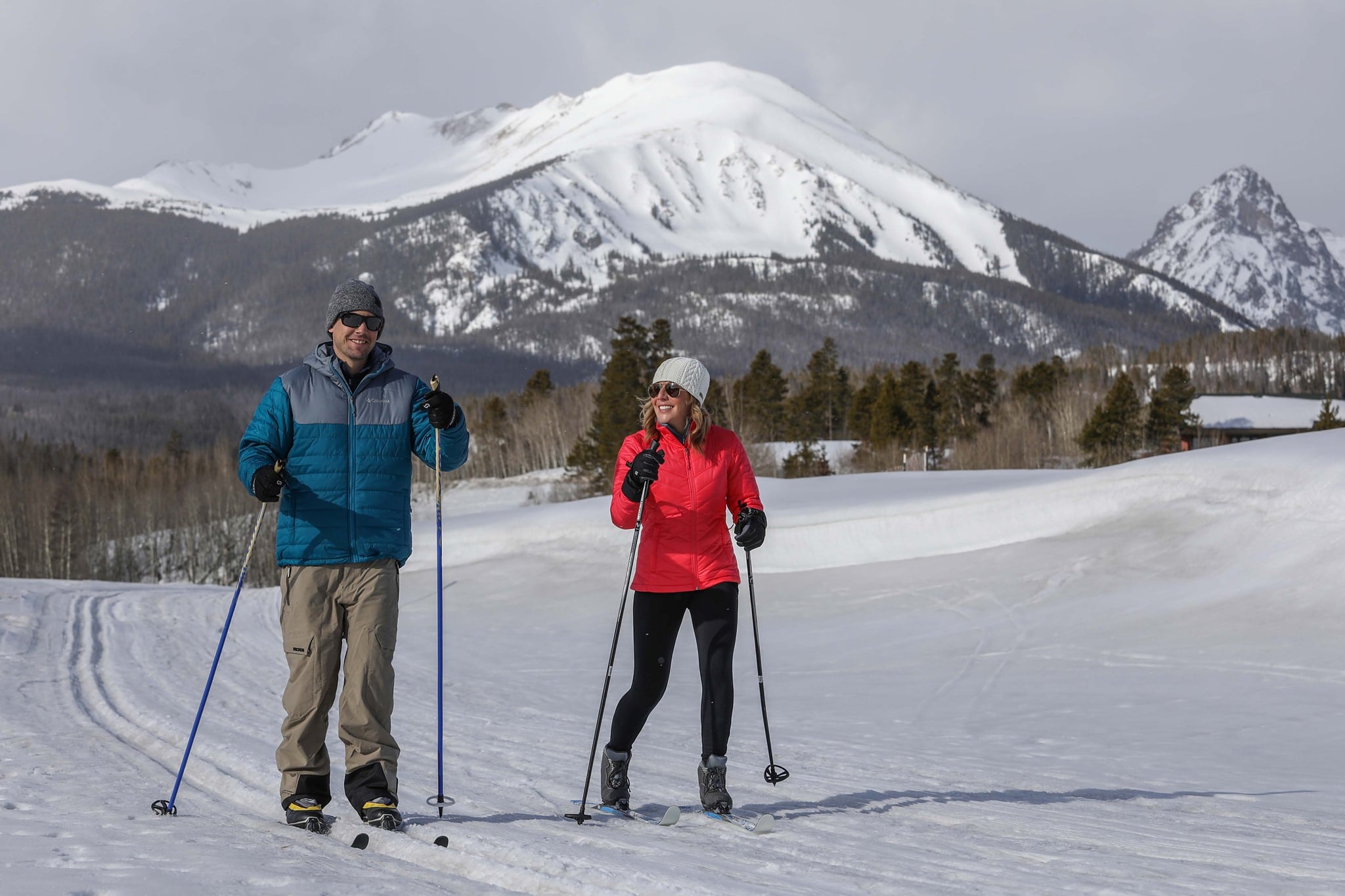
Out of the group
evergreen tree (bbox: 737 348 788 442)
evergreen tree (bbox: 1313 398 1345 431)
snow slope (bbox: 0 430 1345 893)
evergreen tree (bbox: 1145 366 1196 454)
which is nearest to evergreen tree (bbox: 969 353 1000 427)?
evergreen tree (bbox: 737 348 788 442)

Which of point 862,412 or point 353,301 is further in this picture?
point 862,412

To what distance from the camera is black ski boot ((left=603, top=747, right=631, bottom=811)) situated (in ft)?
17.8

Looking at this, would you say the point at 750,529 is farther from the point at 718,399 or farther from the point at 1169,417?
the point at 1169,417

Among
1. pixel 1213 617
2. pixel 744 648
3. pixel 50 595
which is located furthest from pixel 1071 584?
pixel 50 595

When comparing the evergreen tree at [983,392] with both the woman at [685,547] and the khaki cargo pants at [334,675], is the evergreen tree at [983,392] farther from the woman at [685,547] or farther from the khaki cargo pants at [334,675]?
the khaki cargo pants at [334,675]

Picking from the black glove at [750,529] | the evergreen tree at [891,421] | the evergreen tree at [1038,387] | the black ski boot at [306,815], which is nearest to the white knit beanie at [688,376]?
the black glove at [750,529]

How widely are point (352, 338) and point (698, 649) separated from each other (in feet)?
6.61

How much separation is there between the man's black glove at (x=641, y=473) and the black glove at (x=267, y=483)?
145 cm

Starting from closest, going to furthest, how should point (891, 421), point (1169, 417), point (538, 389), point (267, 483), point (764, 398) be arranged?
point (267, 483), point (1169, 417), point (891, 421), point (764, 398), point (538, 389)

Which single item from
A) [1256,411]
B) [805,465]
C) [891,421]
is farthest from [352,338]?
[1256,411]

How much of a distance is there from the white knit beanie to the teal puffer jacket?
3.10 feet

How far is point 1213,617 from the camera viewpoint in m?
13.5

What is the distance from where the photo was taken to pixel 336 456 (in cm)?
504

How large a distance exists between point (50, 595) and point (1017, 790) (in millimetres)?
14239
